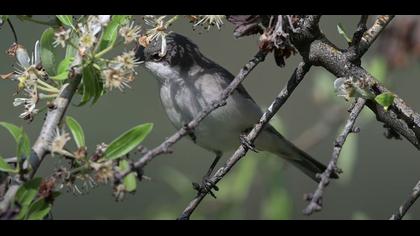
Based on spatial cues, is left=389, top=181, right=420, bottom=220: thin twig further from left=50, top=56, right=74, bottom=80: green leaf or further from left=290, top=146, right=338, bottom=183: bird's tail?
left=290, top=146, right=338, bottom=183: bird's tail

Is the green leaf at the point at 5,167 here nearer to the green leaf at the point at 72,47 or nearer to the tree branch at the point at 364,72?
the green leaf at the point at 72,47

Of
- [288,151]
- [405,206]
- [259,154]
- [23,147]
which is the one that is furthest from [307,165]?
[23,147]

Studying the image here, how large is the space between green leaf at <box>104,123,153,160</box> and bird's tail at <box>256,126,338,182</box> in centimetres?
175

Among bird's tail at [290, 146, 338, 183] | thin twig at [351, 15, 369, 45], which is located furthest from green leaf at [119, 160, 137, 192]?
bird's tail at [290, 146, 338, 183]

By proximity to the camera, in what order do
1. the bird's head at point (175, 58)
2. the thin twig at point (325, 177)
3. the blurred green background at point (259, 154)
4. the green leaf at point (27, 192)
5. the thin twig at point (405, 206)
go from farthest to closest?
the bird's head at point (175, 58)
the blurred green background at point (259, 154)
the thin twig at point (405, 206)
the green leaf at point (27, 192)
the thin twig at point (325, 177)

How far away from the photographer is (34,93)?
128cm

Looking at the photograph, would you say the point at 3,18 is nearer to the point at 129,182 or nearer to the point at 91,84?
the point at 91,84

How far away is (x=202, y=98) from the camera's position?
229cm

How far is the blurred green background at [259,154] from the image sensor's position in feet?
5.79

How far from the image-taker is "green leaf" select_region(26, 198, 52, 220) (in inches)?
43.1

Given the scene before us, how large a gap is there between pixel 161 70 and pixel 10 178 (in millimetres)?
1318

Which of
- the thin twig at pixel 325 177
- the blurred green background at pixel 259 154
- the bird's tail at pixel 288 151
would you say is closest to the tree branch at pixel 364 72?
the thin twig at pixel 325 177

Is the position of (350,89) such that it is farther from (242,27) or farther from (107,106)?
(107,106)

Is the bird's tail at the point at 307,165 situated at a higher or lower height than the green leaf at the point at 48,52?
lower
